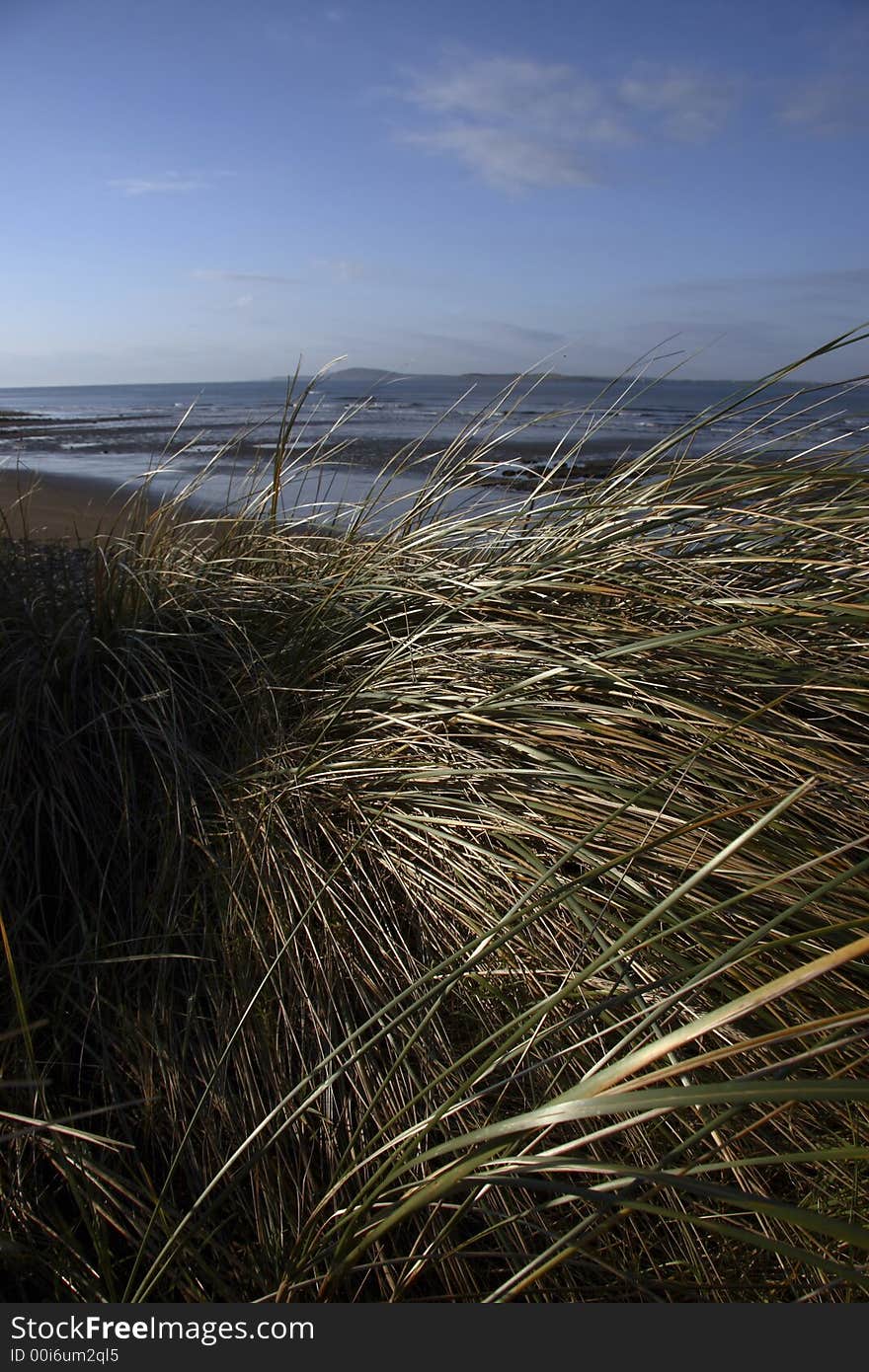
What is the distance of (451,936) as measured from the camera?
127 centimetres

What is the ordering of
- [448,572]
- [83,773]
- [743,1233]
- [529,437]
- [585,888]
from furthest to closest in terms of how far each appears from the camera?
[529,437]
[448,572]
[83,773]
[585,888]
[743,1233]

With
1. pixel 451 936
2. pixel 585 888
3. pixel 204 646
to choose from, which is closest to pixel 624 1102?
pixel 585 888

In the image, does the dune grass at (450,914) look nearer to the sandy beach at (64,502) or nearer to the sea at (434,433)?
the sea at (434,433)

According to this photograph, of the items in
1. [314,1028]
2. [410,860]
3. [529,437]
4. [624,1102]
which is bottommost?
[314,1028]

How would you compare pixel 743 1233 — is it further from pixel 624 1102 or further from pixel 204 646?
pixel 204 646

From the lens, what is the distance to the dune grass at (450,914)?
95 cm

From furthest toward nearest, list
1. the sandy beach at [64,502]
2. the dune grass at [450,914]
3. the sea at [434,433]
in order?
the sandy beach at [64,502] < the sea at [434,433] < the dune grass at [450,914]

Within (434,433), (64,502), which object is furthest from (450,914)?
(64,502)

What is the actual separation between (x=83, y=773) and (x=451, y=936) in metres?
0.79

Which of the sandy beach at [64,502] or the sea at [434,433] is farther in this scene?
the sandy beach at [64,502]

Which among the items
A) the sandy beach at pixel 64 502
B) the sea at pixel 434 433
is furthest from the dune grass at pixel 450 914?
the sandy beach at pixel 64 502

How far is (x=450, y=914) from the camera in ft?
4.25

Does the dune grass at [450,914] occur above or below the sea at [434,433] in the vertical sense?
below

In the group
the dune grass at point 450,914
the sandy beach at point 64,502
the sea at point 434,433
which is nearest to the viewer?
the dune grass at point 450,914
